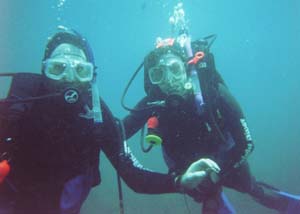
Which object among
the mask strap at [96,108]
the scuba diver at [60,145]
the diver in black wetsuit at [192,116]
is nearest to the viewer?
the scuba diver at [60,145]

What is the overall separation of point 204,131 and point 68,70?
197 centimetres

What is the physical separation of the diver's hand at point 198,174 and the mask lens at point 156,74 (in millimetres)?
1630

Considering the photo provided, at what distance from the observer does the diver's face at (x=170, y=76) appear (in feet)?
15.6

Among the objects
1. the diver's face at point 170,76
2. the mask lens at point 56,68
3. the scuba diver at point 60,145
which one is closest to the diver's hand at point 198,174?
the scuba diver at point 60,145

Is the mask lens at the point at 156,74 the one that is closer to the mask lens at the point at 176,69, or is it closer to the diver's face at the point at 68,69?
the mask lens at the point at 176,69

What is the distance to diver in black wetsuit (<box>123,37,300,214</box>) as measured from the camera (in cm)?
446

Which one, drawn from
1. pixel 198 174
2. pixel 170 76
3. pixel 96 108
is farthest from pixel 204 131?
pixel 96 108

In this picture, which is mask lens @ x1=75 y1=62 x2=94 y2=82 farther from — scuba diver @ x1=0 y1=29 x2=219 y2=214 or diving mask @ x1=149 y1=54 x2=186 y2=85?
diving mask @ x1=149 y1=54 x2=186 y2=85

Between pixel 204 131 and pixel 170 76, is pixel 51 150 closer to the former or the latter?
pixel 170 76

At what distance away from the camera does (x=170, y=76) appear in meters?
4.77

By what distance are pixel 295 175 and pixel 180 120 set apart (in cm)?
1472

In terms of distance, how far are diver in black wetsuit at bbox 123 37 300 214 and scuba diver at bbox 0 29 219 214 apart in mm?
523

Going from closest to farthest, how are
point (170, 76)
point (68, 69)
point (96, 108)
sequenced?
point (96, 108), point (68, 69), point (170, 76)

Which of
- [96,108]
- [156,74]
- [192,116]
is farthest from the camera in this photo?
[156,74]
